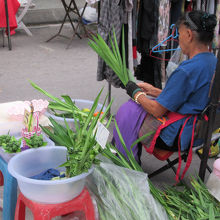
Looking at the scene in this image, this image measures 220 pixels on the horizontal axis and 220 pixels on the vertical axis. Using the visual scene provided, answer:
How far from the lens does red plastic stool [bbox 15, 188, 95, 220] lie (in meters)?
1.66

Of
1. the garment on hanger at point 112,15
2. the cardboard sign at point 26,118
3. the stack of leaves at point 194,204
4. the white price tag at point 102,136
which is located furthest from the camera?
the garment on hanger at point 112,15

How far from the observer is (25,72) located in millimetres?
5102

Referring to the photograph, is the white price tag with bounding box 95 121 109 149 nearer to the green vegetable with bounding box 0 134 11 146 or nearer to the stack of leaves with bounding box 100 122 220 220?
the stack of leaves with bounding box 100 122 220 220

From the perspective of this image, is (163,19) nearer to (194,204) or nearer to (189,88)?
(189,88)

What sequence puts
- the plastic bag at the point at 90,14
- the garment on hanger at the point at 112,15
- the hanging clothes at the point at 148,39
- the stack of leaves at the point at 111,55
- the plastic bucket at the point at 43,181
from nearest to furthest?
the plastic bucket at the point at 43,181, the stack of leaves at the point at 111,55, the garment on hanger at the point at 112,15, the hanging clothes at the point at 148,39, the plastic bag at the point at 90,14

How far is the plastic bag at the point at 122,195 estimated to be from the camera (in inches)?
69.2

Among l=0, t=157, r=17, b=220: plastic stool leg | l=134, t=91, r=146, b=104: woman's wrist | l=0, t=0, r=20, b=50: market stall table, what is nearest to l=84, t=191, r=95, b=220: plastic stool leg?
l=0, t=157, r=17, b=220: plastic stool leg

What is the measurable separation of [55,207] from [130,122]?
34.2 inches

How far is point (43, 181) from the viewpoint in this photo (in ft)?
5.20

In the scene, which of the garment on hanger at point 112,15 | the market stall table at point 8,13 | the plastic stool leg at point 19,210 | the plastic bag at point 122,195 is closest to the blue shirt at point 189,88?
the plastic bag at point 122,195

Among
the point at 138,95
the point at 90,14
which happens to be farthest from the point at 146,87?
the point at 90,14

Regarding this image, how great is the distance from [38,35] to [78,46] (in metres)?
1.09

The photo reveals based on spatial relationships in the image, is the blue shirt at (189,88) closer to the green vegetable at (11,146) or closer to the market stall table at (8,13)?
the green vegetable at (11,146)

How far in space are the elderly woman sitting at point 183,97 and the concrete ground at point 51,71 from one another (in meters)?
0.71
